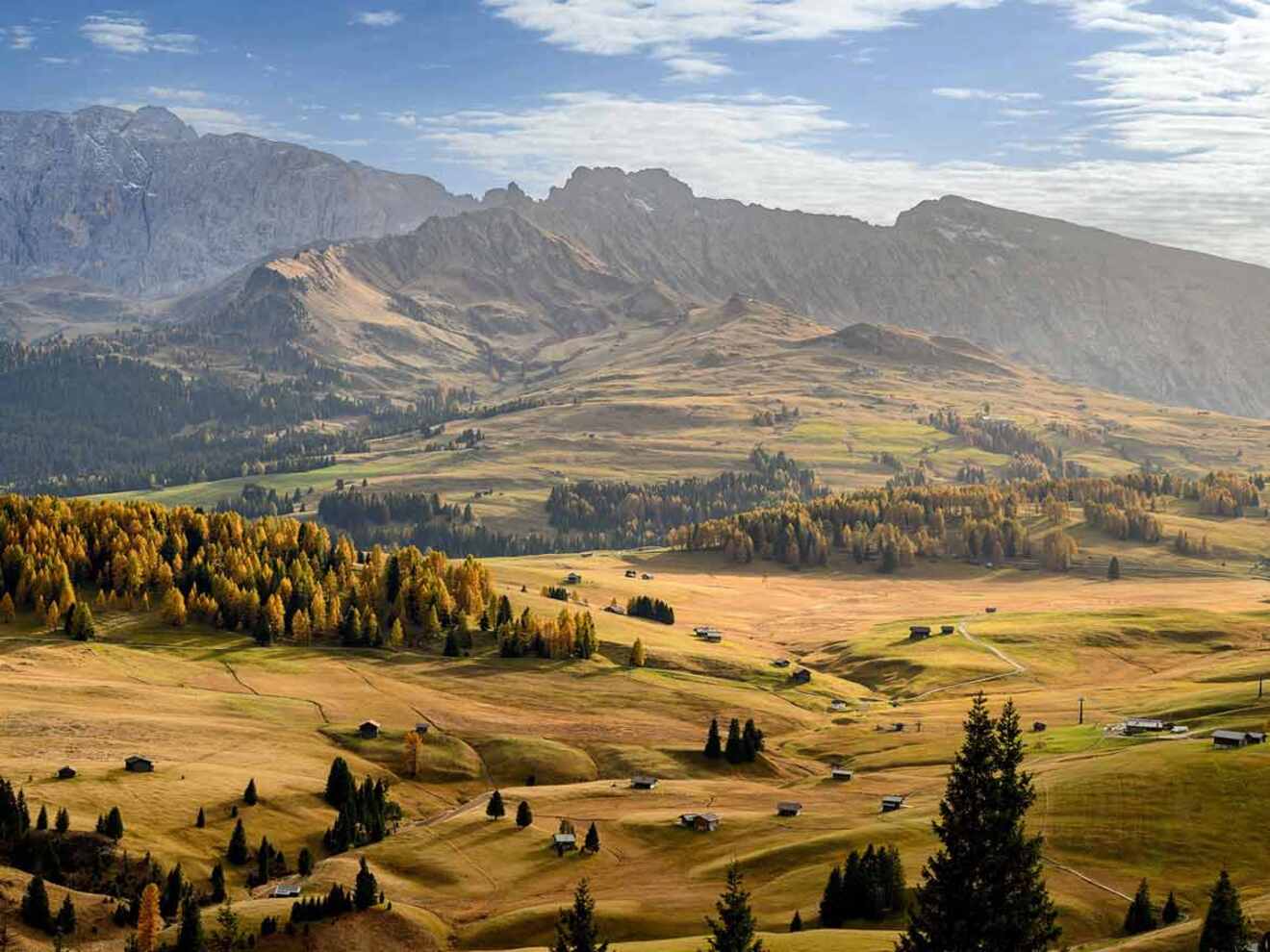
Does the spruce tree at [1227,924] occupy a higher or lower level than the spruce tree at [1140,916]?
higher

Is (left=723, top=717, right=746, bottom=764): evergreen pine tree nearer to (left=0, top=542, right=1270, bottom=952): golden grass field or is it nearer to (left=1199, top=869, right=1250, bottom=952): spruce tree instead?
(left=0, top=542, right=1270, bottom=952): golden grass field

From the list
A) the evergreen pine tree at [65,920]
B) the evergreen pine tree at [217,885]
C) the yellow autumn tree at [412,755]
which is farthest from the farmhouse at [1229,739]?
the evergreen pine tree at [65,920]

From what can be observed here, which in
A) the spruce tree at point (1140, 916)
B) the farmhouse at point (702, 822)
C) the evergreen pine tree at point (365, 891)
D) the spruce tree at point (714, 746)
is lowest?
the spruce tree at point (714, 746)

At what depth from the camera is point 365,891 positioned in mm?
111562

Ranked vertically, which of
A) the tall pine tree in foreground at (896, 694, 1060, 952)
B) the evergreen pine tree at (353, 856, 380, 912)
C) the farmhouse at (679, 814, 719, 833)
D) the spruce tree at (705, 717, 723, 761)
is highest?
the tall pine tree in foreground at (896, 694, 1060, 952)

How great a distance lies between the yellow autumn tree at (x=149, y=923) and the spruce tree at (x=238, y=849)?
76.0 ft

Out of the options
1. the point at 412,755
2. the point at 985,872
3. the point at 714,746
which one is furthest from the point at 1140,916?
the point at 412,755

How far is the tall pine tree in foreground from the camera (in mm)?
60438

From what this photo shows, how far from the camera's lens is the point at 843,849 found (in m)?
123

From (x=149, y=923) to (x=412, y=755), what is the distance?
67.6 meters

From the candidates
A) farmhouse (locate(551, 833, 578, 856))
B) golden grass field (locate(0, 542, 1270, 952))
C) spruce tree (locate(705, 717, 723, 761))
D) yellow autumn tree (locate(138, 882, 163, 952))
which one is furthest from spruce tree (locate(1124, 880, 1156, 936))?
spruce tree (locate(705, 717, 723, 761))

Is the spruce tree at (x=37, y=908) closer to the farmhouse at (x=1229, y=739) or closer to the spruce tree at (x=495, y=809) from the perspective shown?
the spruce tree at (x=495, y=809)

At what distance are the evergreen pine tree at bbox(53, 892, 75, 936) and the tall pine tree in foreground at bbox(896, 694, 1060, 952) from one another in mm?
71955

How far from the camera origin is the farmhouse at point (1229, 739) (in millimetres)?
144375
